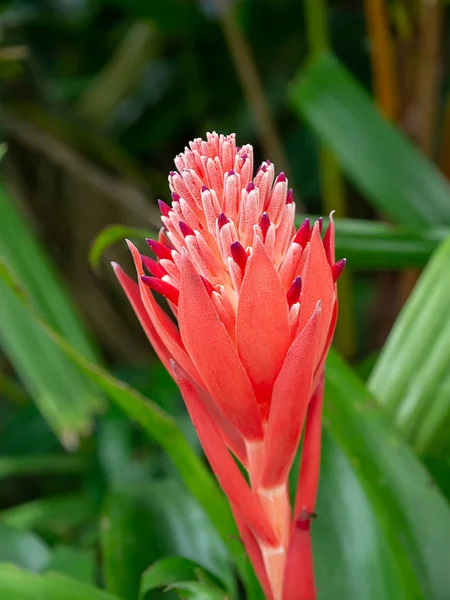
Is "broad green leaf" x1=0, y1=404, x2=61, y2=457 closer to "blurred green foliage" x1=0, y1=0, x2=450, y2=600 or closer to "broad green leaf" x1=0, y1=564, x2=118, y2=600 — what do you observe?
"blurred green foliage" x1=0, y1=0, x2=450, y2=600

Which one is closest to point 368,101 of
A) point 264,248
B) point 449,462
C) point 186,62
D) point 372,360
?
point 372,360

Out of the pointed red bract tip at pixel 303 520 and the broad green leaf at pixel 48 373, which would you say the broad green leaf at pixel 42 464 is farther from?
the pointed red bract tip at pixel 303 520

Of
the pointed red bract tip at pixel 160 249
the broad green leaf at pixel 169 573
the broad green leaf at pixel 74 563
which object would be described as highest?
the pointed red bract tip at pixel 160 249

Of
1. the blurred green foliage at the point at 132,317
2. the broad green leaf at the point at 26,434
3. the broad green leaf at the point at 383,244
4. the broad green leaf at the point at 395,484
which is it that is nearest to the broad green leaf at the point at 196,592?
the blurred green foliage at the point at 132,317

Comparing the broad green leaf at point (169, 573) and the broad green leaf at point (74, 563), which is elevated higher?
the broad green leaf at point (169, 573)

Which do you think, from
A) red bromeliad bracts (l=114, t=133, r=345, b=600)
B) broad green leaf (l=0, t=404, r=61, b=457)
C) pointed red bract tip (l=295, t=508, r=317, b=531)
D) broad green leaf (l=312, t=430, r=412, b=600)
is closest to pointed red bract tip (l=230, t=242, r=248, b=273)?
red bromeliad bracts (l=114, t=133, r=345, b=600)
